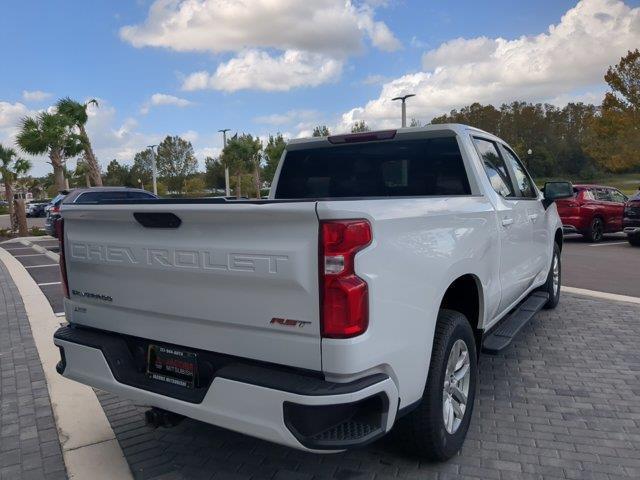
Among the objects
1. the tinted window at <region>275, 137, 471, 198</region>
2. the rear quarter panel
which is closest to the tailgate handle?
the rear quarter panel

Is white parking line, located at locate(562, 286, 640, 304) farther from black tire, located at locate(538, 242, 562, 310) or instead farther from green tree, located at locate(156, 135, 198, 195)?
green tree, located at locate(156, 135, 198, 195)

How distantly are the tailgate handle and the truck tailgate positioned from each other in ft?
0.05

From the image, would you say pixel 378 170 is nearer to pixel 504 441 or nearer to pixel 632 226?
pixel 504 441

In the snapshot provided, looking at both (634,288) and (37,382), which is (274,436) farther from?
(634,288)

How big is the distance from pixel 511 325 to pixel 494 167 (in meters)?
1.30

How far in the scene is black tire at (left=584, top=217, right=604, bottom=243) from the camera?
568 inches

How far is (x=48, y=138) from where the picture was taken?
80.0 feet

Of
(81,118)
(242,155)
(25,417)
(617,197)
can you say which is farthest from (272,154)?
(25,417)

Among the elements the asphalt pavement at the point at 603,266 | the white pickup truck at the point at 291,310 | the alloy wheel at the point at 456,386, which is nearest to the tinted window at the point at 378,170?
A: the white pickup truck at the point at 291,310

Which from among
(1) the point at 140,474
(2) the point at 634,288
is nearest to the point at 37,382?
(1) the point at 140,474

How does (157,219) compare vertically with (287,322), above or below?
above

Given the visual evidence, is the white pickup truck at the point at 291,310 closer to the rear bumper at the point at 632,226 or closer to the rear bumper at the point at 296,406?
the rear bumper at the point at 296,406

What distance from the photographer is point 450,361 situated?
309 centimetres

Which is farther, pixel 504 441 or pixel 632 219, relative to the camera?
pixel 632 219
